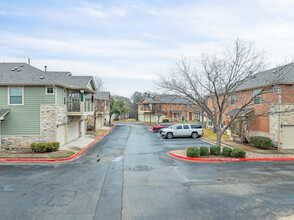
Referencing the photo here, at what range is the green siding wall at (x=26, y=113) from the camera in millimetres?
16312

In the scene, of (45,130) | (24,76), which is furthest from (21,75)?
(45,130)

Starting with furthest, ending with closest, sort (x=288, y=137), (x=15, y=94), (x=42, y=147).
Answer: (x=15, y=94) < (x=288, y=137) < (x=42, y=147)

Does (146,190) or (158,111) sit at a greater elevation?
(158,111)

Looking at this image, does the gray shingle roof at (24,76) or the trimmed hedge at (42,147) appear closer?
the trimmed hedge at (42,147)

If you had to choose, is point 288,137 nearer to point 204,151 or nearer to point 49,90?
point 204,151

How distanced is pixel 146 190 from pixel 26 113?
13.0 m

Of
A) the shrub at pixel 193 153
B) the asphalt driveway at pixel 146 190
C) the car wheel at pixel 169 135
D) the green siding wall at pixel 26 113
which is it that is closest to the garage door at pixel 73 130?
the green siding wall at pixel 26 113

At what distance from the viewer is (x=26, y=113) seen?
1638cm

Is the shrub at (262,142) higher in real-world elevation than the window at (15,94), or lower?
lower

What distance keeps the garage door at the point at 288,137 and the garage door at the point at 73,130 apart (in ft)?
62.4

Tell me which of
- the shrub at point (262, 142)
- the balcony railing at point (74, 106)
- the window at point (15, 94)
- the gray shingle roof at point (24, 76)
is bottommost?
the shrub at point (262, 142)

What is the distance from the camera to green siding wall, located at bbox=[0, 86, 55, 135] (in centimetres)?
1631

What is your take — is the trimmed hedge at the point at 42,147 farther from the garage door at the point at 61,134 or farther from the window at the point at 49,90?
the window at the point at 49,90

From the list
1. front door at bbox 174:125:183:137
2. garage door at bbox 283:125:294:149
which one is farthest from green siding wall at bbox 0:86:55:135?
garage door at bbox 283:125:294:149
